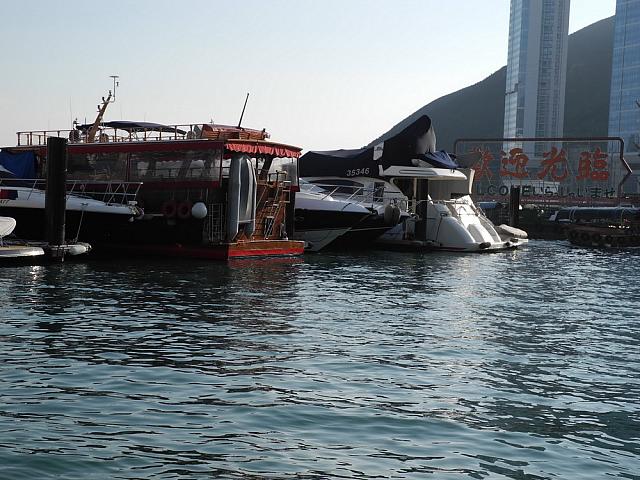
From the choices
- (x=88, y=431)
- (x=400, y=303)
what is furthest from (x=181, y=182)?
(x=88, y=431)

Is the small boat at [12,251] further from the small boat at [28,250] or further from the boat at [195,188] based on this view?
the boat at [195,188]

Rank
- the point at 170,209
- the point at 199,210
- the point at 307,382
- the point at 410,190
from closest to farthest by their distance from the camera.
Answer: the point at 307,382
the point at 199,210
the point at 170,209
the point at 410,190

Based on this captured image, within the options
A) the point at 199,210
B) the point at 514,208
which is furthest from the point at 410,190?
the point at 514,208

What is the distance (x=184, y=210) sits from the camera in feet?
107

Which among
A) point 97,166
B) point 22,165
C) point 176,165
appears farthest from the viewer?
point 22,165

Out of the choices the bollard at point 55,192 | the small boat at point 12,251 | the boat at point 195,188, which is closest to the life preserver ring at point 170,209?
the boat at point 195,188

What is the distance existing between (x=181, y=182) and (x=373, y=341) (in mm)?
17874

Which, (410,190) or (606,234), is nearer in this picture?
(410,190)

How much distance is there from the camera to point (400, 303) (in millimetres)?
22719

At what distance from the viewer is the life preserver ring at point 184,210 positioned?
32.4 metres

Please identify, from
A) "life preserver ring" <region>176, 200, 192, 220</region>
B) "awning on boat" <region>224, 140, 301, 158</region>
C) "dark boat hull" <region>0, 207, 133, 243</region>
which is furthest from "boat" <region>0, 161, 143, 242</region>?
"awning on boat" <region>224, 140, 301, 158</region>

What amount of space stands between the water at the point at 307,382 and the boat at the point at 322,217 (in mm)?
14138

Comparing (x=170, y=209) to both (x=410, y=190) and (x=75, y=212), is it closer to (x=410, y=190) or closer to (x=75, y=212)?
(x=75, y=212)

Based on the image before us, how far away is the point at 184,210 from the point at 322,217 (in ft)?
28.7
